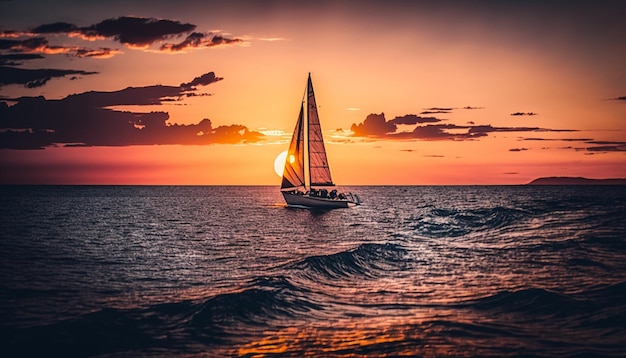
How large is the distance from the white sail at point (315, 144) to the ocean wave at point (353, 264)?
2106 inches

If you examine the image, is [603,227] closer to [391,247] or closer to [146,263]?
Answer: [391,247]

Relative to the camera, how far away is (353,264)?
3866 centimetres

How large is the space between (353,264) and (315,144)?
202 feet

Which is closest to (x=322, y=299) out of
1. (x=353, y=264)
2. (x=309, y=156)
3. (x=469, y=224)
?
(x=353, y=264)

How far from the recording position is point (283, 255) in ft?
151

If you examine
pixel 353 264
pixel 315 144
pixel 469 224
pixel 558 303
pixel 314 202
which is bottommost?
pixel 469 224

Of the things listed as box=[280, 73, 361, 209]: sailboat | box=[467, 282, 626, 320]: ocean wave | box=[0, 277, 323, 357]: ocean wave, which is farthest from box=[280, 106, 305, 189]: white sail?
box=[467, 282, 626, 320]: ocean wave

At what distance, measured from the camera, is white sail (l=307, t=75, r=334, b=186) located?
321ft

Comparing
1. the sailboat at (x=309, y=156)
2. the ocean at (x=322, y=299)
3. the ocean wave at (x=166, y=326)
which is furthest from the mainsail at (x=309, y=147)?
the ocean wave at (x=166, y=326)

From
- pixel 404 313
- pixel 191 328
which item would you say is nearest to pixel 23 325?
pixel 191 328

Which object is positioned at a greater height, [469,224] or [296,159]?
[296,159]

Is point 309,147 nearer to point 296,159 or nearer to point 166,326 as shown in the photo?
point 296,159

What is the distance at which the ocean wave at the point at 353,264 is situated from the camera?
35.1m

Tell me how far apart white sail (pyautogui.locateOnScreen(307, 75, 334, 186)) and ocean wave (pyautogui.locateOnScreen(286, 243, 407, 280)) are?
53.5 m
